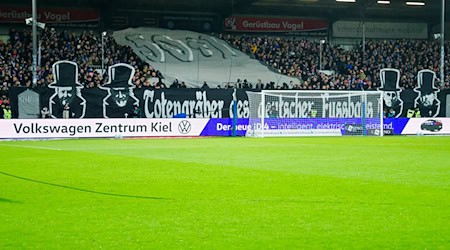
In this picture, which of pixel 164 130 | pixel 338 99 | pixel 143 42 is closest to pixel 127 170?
pixel 164 130

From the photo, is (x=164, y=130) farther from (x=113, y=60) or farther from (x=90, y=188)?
(x=90, y=188)

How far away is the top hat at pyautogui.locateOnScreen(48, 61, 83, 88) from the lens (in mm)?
→ 33062

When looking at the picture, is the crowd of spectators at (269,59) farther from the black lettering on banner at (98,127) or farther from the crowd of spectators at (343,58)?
the black lettering on banner at (98,127)

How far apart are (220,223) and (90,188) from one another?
13.5 feet

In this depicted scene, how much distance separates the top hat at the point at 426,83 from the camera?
38.8m

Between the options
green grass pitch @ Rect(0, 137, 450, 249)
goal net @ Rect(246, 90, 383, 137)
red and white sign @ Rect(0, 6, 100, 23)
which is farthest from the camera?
red and white sign @ Rect(0, 6, 100, 23)

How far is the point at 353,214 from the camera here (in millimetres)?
8852

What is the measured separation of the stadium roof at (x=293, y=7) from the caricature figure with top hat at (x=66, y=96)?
1356 centimetres

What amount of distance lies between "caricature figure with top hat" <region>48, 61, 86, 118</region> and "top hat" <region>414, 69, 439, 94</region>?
1726cm

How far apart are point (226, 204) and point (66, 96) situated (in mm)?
24022

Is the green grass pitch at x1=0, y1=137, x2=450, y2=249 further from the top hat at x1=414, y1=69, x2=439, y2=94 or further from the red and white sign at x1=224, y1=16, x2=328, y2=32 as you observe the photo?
the red and white sign at x1=224, y1=16, x2=328, y2=32

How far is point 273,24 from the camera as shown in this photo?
5216 cm

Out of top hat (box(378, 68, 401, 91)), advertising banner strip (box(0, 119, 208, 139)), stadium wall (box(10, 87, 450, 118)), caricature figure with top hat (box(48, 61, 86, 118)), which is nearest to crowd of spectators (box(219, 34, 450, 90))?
top hat (box(378, 68, 401, 91))

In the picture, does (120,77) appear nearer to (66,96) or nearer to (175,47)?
(66,96)
